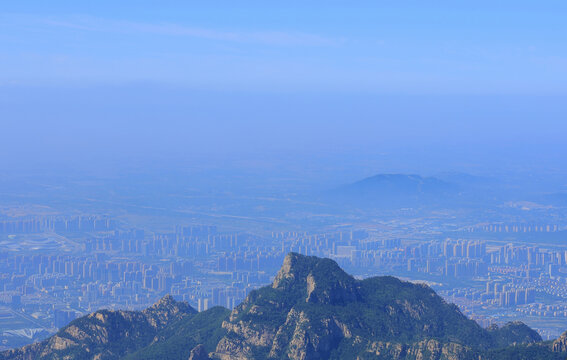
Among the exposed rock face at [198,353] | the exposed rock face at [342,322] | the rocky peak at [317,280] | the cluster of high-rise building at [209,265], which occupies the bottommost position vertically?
the cluster of high-rise building at [209,265]

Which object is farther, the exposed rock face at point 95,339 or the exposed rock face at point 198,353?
the exposed rock face at point 95,339

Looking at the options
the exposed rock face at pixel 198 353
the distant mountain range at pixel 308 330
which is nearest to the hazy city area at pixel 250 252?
the distant mountain range at pixel 308 330

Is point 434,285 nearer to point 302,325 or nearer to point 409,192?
point 302,325

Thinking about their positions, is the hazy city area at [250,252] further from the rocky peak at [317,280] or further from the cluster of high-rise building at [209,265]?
the rocky peak at [317,280]

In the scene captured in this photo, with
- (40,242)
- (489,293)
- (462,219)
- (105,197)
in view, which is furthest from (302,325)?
(105,197)

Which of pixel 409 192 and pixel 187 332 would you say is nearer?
pixel 187 332

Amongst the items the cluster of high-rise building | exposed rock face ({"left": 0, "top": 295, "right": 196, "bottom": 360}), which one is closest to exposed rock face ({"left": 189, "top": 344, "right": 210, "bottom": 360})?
exposed rock face ({"left": 0, "top": 295, "right": 196, "bottom": 360})

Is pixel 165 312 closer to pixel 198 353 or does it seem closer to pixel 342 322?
pixel 198 353
